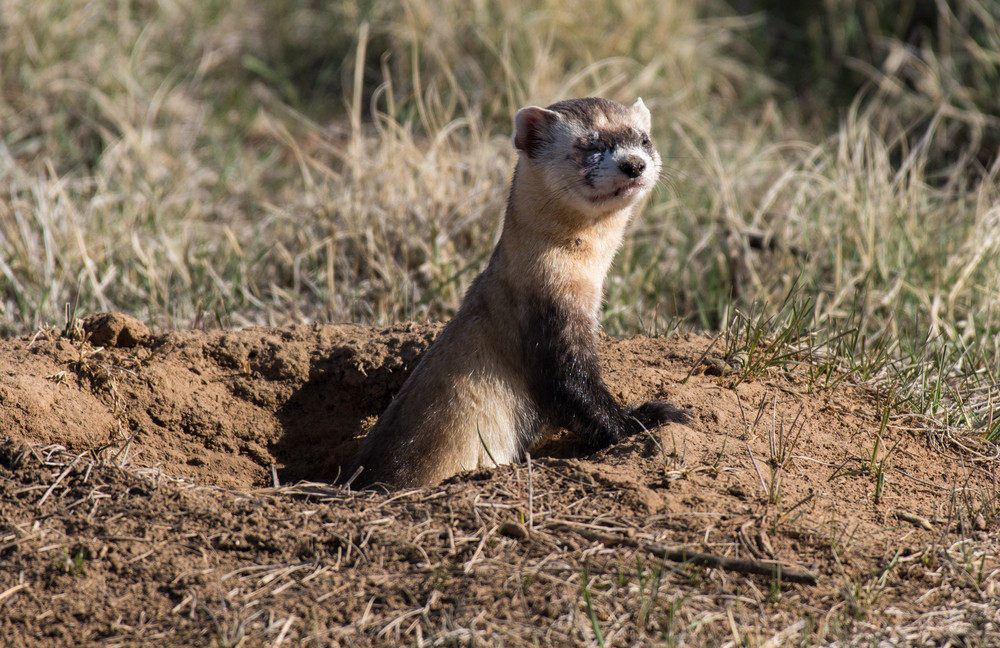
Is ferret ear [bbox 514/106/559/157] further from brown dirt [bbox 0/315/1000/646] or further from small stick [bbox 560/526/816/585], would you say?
small stick [bbox 560/526/816/585]

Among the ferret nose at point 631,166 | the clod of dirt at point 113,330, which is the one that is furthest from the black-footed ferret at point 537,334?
the clod of dirt at point 113,330

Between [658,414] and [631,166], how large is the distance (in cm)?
104

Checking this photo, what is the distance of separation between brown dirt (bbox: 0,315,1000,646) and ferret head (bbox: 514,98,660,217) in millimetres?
911

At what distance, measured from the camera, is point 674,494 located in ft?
10.5

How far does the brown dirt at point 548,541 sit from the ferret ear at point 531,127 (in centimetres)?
122

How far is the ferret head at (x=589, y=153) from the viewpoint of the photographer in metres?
3.84

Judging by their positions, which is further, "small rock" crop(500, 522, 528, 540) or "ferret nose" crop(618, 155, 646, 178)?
"ferret nose" crop(618, 155, 646, 178)

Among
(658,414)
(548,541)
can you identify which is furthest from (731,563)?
(658,414)

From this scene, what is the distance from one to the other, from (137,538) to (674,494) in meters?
1.82

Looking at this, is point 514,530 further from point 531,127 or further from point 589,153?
point 531,127

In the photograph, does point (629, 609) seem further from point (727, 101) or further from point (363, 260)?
point (727, 101)

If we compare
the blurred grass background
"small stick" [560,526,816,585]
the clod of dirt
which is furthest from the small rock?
the clod of dirt

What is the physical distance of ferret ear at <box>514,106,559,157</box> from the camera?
4.12 metres

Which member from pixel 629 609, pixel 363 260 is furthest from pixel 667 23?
pixel 629 609
